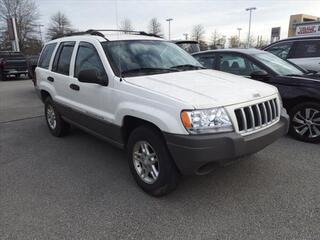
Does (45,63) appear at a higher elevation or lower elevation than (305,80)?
higher

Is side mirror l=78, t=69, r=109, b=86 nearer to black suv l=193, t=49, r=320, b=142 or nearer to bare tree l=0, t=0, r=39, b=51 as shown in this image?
black suv l=193, t=49, r=320, b=142

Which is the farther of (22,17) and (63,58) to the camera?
(22,17)

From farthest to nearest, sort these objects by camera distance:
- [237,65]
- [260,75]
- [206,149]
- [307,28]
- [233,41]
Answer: [233,41]
[307,28]
[237,65]
[260,75]
[206,149]

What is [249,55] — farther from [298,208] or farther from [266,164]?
[298,208]

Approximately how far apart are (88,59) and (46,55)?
2.08 meters

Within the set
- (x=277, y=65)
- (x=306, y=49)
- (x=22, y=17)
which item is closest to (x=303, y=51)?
(x=306, y=49)

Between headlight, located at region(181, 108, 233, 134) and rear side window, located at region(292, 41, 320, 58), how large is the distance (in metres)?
5.62

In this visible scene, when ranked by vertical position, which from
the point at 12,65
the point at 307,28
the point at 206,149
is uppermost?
the point at 307,28

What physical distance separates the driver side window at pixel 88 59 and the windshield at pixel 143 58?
18 cm

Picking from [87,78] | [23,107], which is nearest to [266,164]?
[87,78]

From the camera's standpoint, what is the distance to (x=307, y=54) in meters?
7.32

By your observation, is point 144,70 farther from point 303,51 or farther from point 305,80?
point 303,51

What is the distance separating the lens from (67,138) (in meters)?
5.62

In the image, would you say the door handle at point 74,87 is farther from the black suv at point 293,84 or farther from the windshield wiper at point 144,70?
the black suv at point 293,84
